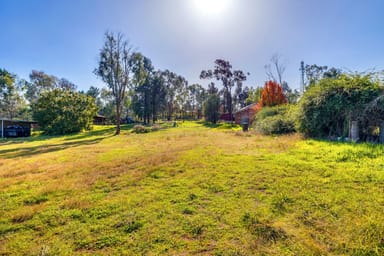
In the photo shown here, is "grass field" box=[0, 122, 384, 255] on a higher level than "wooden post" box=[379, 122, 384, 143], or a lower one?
lower

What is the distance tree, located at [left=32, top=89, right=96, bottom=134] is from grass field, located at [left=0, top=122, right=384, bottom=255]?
20.4m

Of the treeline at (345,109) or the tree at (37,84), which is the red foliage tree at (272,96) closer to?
the treeline at (345,109)

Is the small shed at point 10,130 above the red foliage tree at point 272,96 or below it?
below

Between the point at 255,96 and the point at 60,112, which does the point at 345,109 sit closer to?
the point at 60,112

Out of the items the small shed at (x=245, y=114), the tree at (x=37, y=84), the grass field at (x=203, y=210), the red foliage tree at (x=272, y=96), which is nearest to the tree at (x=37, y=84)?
the tree at (x=37, y=84)

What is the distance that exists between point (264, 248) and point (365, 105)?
855cm

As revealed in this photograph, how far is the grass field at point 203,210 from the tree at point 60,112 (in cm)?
2036

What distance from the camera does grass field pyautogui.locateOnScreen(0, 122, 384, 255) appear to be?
216 cm

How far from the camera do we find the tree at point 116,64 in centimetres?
2067

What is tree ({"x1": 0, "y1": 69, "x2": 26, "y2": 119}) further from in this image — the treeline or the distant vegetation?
the treeline

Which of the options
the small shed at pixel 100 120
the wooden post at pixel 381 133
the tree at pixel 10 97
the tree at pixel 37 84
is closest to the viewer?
the wooden post at pixel 381 133

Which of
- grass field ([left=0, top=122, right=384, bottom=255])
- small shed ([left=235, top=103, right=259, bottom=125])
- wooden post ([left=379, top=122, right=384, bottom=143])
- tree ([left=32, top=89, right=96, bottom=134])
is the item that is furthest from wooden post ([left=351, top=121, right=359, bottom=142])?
tree ([left=32, top=89, right=96, bottom=134])

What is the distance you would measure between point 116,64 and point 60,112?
9211mm

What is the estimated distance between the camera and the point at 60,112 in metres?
22.7
